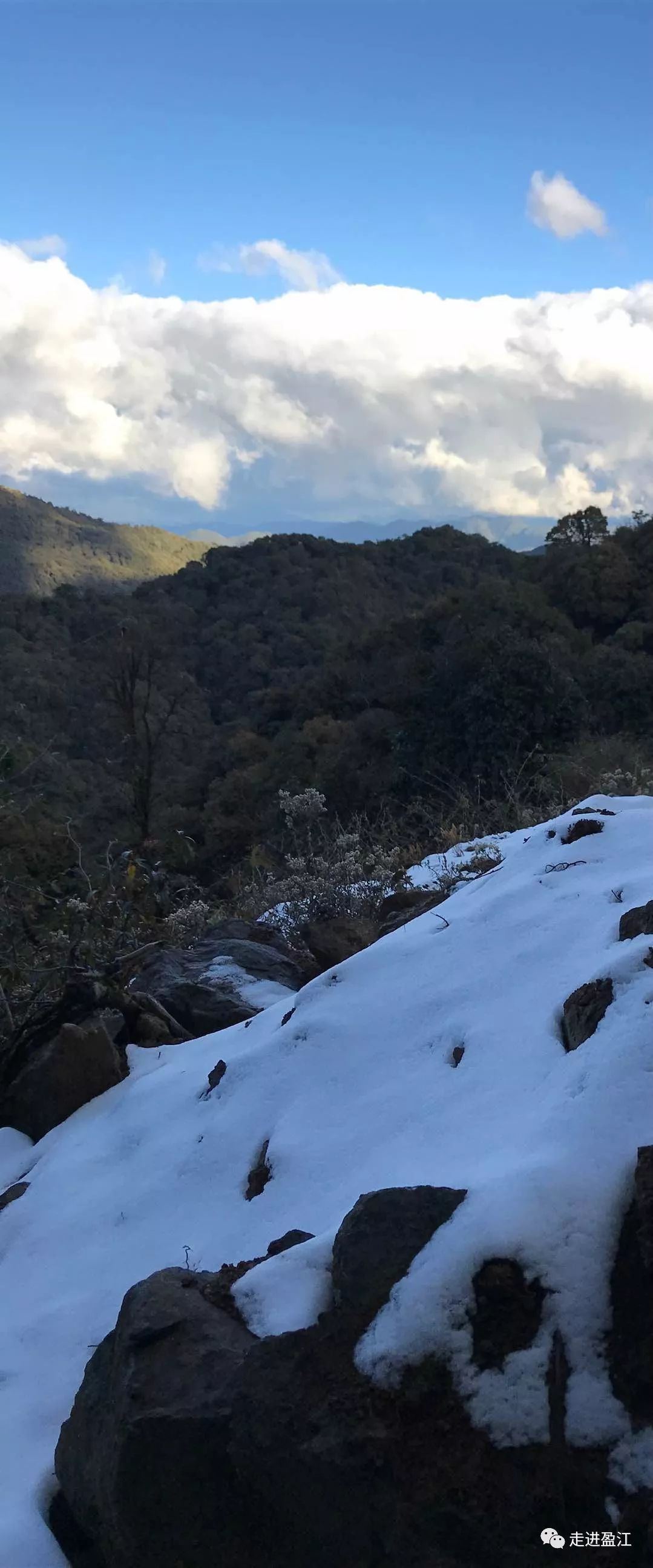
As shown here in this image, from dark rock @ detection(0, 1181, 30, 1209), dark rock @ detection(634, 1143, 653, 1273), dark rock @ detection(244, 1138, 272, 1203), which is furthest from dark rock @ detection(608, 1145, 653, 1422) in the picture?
dark rock @ detection(0, 1181, 30, 1209)

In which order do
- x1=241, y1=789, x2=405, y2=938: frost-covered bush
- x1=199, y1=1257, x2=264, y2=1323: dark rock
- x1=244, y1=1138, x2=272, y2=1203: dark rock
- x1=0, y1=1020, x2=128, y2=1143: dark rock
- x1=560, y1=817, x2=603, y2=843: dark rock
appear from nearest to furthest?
x1=199, y1=1257, x2=264, y2=1323: dark rock < x1=244, y1=1138, x2=272, y2=1203: dark rock < x1=560, y1=817, x2=603, y2=843: dark rock < x1=0, y1=1020, x2=128, y2=1143: dark rock < x1=241, y1=789, x2=405, y2=938: frost-covered bush

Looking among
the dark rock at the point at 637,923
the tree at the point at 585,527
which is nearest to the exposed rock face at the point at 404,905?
the dark rock at the point at 637,923

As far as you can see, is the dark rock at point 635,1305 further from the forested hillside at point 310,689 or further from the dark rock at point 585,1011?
the forested hillside at point 310,689

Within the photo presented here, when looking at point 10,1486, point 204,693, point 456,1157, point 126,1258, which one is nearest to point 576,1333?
point 456,1157

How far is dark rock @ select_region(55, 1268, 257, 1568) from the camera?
207cm

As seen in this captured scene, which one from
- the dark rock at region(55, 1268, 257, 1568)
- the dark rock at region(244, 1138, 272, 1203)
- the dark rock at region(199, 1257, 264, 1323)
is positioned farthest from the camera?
the dark rock at region(244, 1138, 272, 1203)

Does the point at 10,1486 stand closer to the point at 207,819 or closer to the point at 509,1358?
the point at 509,1358

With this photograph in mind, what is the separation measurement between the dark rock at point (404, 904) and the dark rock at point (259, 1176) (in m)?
2.13

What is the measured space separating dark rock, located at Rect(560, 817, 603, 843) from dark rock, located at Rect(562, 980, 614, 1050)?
135cm

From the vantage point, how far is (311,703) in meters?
22.0

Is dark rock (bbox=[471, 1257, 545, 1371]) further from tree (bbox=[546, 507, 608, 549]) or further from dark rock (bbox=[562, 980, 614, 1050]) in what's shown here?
tree (bbox=[546, 507, 608, 549])

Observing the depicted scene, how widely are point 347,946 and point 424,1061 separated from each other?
7.69ft

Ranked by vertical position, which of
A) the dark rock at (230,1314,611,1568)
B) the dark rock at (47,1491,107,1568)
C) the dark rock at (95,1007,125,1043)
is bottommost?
the dark rock at (47,1491,107,1568)

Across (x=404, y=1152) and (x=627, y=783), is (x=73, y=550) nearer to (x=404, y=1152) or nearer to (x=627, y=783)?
(x=627, y=783)
